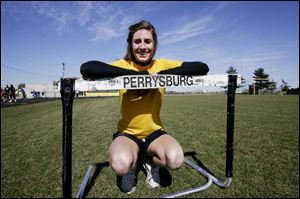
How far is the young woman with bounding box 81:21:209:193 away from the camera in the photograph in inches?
104

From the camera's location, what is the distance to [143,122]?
2.97 metres

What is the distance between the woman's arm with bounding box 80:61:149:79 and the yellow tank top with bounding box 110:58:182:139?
552mm

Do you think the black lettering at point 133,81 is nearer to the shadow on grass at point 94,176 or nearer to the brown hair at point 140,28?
the brown hair at point 140,28

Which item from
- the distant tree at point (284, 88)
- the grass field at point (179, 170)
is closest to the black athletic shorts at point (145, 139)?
the grass field at point (179, 170)

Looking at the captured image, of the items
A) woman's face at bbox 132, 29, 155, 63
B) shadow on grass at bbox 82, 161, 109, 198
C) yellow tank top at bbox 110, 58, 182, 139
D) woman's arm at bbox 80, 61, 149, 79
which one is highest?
woman's face at bbox 132, 29, 155, 63

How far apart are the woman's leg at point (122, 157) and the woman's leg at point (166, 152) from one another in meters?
0.20

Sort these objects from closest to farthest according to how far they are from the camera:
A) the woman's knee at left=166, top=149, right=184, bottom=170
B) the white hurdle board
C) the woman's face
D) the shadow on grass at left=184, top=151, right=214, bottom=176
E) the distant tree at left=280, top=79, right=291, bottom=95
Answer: the white hurdle board, the woman's knee at left=166, top=149, right=184, bottom=170, the woman's face, the shadow on grass at left=184, top=151, right=214, bottom=176, the distant tree at left=280, top=79, right=291, bottom=95

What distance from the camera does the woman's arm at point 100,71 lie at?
2336mm

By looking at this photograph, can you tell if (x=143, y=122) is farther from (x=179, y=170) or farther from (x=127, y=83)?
(x=179, y=170)

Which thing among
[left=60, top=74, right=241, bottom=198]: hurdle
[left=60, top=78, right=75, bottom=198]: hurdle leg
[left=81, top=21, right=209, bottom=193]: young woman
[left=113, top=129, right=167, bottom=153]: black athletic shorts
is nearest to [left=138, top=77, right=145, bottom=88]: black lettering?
[left=60, top=74, right=241, bottom=198]: hurdle

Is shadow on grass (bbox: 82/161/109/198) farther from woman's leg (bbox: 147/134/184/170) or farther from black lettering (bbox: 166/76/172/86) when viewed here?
black lettering (bbox: 166/76/172/86)

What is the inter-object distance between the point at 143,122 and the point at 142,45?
80cm

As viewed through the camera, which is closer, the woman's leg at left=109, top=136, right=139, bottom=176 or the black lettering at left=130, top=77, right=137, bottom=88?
the black lettering at left=130, top=77, right=137, bottom=88

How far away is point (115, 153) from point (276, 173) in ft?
12.2
